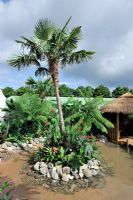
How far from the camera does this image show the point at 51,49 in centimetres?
1051

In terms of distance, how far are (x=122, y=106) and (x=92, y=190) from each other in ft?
28.2

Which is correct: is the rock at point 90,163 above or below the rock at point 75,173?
above

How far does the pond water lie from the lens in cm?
Answer: 798

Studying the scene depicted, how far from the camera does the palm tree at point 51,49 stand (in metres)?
10.4

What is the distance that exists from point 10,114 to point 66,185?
8.61 m

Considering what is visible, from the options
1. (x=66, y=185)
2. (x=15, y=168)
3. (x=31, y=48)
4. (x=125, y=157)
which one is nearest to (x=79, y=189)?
(x=66, y=185)

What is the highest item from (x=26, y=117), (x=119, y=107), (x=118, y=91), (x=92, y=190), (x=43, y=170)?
(x=118, y=91)

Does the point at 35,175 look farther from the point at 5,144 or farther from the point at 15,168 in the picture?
the point at 5,144

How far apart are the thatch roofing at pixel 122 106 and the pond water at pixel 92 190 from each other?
398 centimetres

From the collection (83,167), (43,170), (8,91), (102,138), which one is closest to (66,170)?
(83,167)

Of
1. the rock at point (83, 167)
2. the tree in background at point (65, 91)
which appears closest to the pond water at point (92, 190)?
the rock at point (83, 167)

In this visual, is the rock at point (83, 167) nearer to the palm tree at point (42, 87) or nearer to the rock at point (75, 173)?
the rock at point (75, 173)

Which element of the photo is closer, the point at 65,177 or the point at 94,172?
the point at 65,177

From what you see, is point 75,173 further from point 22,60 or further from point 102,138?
point 102,138
